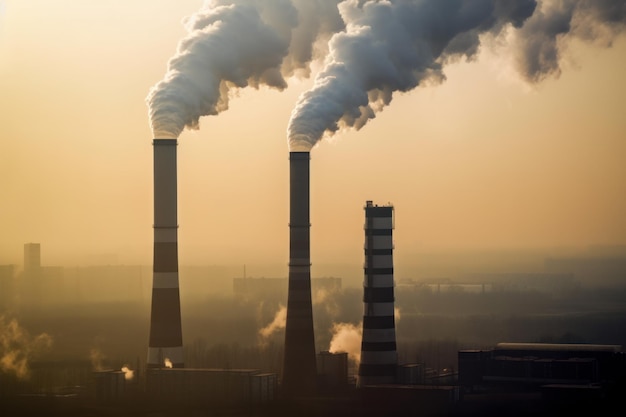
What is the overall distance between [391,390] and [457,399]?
269 cm

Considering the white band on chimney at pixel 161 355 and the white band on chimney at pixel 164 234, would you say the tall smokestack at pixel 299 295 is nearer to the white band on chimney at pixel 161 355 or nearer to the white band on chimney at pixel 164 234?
the white band on chimney at pixel 161 355

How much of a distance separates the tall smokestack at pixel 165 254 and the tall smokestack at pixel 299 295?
5.19m

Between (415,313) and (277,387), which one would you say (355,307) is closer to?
(415,313)

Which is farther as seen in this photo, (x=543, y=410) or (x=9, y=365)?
(x=9, y=365)

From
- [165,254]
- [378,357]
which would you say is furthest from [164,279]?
[378,357]

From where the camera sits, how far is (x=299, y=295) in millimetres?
51156

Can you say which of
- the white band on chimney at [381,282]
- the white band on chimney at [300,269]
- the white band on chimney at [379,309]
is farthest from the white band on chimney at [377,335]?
the white band on chimney at [300,269]

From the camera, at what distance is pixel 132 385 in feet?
169

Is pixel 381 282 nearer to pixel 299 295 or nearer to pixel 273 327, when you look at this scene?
pixel 299 295

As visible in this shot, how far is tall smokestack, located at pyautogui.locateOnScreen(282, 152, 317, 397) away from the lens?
50.7m

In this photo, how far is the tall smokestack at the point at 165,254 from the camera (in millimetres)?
47844

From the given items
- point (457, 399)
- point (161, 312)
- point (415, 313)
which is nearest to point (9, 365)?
point (161, 312)

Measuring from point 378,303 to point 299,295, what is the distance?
659cm

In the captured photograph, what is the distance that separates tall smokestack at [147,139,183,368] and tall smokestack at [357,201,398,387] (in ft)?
37.1
